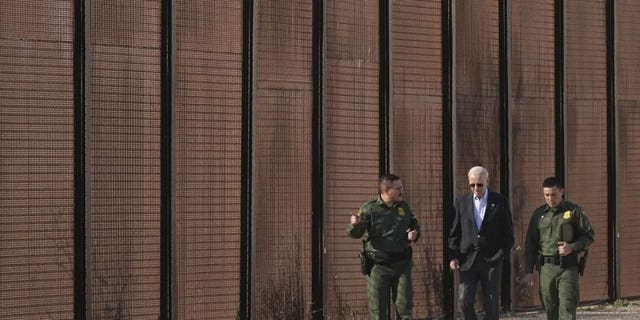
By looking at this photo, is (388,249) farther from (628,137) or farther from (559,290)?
(628,137)

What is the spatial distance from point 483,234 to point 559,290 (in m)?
0.89

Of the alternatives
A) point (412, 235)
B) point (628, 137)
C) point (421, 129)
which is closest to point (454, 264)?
point (412, 235)

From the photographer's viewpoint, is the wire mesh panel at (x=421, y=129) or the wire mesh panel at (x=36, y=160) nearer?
the wire mesh panel at (x=36, y=160)

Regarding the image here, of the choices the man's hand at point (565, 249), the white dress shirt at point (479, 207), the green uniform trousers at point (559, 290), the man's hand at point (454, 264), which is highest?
the white dress shirt at point (479, 207)

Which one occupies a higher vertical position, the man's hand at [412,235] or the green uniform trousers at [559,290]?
the man's hand at [412,235]

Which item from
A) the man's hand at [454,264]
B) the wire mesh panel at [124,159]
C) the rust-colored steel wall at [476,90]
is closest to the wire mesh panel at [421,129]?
the rust-colored steel wall at [476,90]

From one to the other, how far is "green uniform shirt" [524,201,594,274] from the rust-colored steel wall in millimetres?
2491

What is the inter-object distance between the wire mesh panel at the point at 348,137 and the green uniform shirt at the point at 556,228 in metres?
2.28

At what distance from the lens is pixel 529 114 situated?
1457cm

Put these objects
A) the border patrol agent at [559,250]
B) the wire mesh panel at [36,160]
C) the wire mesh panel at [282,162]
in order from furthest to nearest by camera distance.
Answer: the wire mesh panel at [282,162] < the border patrol agent at [559,250] < the wire mesh panel at [36,160]

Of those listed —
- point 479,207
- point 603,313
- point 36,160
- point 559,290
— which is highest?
point 36,160

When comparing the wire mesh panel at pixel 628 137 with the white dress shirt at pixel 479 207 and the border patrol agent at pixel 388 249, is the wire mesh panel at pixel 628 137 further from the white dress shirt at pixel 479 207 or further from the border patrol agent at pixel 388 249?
the border patrol agent at pixel 388 249

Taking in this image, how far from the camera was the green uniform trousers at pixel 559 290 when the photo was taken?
11.1m

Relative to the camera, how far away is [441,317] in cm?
1377
